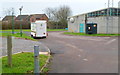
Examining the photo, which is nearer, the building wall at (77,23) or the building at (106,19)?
the building at (106,19)

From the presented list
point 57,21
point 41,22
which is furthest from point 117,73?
point 57,21

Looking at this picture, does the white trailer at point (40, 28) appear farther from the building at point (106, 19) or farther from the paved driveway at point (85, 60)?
the paved driveway at point (85, 60)

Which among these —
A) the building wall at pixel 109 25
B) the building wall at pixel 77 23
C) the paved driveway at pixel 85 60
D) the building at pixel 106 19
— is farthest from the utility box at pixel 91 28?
the paved driveway at pixel 85 60

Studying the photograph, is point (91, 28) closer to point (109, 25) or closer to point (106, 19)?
point (106, 19)

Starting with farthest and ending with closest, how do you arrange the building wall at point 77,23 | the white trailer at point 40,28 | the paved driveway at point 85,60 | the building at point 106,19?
1. the building wall at point 77,23
2. the building at point 106,19
3. the white trailer at point 40,28
4. the paved driveway at point 85,60

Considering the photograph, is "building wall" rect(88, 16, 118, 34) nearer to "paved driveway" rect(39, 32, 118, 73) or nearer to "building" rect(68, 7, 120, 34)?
"building" rect(68, 7, 120, 34)

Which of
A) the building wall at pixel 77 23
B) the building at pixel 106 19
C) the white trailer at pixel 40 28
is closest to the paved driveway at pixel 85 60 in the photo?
the white trailer at pixel 40 28

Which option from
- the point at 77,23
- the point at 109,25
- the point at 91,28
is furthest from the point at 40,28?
the point at 77,23

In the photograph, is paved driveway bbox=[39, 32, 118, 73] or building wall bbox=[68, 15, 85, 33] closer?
paved driveway bbox=[39, 32, 118, 73]

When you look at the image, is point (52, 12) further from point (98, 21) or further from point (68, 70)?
point (68, 70)

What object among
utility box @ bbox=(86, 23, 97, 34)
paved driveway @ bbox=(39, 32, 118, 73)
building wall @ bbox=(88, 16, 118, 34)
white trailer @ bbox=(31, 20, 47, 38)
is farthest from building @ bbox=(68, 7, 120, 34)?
paved driveway @ bbox=(39, 32, 118, 73)

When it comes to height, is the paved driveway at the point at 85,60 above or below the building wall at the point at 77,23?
below

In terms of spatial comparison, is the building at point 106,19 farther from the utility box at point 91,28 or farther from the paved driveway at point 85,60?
the paved driveway at point 85,60

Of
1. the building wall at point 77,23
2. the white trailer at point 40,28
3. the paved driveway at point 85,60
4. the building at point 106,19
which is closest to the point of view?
the paved driveway at point 85,60
